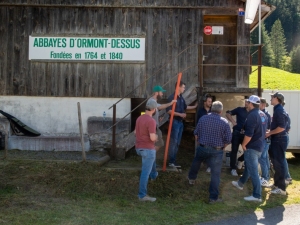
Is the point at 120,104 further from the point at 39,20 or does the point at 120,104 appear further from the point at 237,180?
the point at 237,180

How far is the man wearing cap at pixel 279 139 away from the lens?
8.87m

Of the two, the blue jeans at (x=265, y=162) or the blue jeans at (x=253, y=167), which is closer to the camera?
the blue jeans at (x=253, y=167)

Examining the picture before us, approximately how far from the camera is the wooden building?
12.1 meters

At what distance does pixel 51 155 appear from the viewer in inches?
430

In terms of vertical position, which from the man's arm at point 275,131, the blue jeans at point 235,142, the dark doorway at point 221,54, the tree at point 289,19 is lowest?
the blue jeans at point 235,142

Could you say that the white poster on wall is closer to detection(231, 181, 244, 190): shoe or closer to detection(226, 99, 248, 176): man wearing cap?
detection(226, 99, 248, 176): man wearing cap

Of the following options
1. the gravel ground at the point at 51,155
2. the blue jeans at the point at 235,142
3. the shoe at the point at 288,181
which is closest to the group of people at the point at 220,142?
the shoe at the point at 288,181

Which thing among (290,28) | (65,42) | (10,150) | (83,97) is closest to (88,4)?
(65,42)

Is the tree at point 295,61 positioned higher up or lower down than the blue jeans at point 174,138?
higher up

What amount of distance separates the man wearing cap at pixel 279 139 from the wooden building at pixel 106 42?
322 centimetres

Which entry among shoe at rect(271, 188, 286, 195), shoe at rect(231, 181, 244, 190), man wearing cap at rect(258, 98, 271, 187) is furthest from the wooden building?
shoe at rect(271, 188, 286, 195)

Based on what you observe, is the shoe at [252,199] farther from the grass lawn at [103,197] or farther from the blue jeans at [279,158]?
the blue jeans at [279,158]

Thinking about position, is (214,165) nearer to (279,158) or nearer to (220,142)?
(220,142)

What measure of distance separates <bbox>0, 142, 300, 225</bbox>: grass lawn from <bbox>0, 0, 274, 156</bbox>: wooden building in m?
3.03
